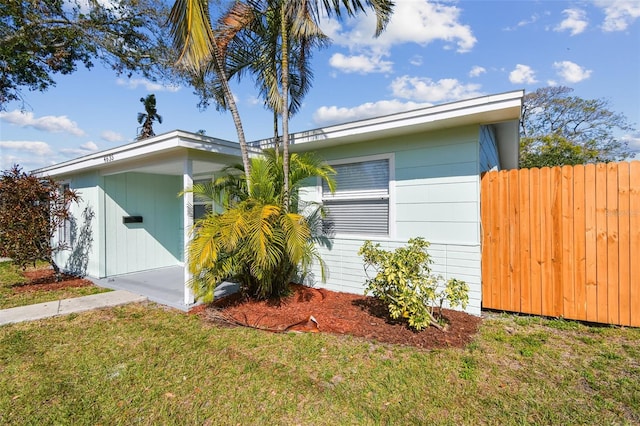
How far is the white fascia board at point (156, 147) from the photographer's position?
15.2 feet

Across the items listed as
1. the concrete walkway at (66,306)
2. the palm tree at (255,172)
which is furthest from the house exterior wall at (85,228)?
the palm tree at (255,172)

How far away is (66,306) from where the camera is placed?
4.95 m

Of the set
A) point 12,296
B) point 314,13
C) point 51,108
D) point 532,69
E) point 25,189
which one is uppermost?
point 532,69

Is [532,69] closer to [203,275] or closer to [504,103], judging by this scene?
[504,103]

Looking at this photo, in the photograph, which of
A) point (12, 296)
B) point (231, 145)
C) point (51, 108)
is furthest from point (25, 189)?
point (51, 108)

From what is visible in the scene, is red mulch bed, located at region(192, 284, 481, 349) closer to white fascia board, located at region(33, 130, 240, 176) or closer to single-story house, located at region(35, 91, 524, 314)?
single-story house, located at region(35, 91, 524, 314)

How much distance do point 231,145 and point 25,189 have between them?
467 cm

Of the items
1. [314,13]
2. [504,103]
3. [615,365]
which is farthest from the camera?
[314,13]

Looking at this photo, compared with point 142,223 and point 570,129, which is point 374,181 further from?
point 570,129

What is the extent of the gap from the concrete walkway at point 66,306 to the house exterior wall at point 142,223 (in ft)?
5.49

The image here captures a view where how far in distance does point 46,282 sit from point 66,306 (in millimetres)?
2718

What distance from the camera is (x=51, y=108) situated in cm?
1055

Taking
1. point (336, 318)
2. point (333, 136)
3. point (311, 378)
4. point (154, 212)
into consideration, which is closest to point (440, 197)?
point (333, 136)

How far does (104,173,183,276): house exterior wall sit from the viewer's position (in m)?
6.97
